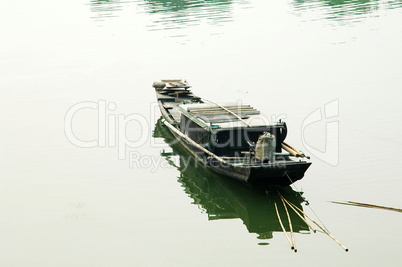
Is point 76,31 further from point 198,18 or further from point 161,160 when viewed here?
point 161,160

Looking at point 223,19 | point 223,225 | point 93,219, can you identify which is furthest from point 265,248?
point 223,19

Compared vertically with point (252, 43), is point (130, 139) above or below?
below

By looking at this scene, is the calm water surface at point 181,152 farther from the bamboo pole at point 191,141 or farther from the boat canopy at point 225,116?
the boat canopy at point 225,116

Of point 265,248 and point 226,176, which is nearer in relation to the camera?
point 265,248

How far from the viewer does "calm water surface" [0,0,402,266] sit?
13.1m

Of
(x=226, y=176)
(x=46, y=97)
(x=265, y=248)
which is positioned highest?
(x=46, y=97)

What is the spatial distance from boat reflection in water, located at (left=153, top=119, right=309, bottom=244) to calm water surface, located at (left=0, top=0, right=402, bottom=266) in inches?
2.1

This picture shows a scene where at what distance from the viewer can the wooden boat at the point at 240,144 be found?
14.5 meters

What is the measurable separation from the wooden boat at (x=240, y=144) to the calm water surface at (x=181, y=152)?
33.7 inches

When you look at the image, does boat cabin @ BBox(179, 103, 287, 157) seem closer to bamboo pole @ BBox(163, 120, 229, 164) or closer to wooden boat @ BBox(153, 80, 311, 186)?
wooden boat @ BBox(153, 80, 311, 186)

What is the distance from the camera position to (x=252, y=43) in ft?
120

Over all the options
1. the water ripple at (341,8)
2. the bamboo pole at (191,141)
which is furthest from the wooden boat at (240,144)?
the water ripple at (341,8)

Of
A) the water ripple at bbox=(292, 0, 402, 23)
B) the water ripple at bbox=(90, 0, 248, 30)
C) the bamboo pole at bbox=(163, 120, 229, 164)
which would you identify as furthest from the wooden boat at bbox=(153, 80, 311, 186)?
the water ripple at bbox=(292, 0, 402, 23)

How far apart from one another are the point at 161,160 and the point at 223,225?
528 centimetres
